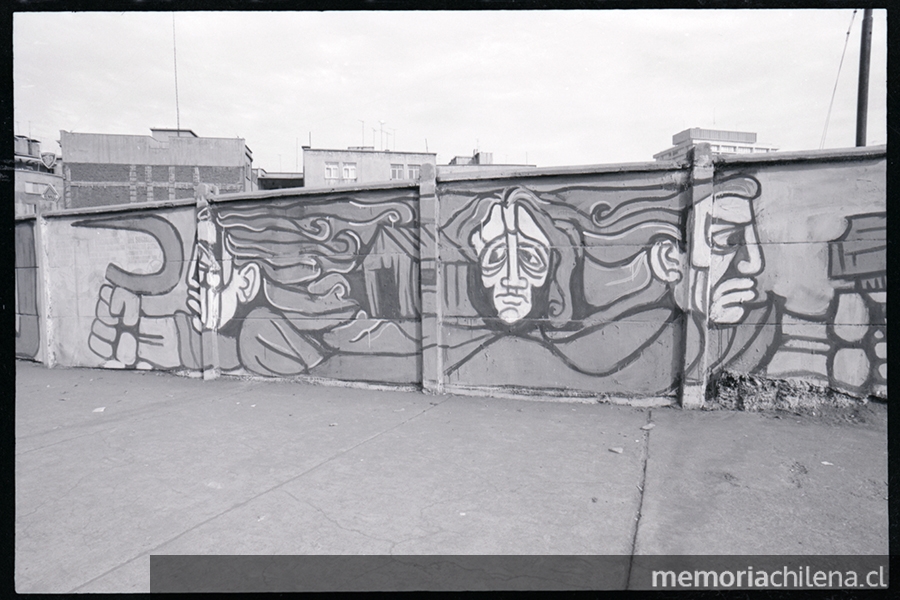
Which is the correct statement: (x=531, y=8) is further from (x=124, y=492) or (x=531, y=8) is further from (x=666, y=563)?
(x=124, y=492)

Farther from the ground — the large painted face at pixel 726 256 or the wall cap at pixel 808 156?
the wall cap at pixel 808 156

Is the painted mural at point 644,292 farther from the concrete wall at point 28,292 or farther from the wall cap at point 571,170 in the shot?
the concrete wall at point 28,292

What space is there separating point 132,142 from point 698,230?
44.9m

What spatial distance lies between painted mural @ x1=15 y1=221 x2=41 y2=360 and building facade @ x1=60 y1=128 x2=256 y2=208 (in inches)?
1250

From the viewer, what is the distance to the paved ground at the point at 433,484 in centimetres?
265

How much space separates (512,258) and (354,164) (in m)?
39.8

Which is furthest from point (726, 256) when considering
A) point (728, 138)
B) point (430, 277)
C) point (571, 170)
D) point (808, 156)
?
point (728, 138)

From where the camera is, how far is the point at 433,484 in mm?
3408

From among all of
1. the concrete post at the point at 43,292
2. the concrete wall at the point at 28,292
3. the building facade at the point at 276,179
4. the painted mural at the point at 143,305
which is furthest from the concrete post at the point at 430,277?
the building facade at the point at 276,179

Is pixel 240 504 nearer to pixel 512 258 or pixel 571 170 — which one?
pixel 512 258

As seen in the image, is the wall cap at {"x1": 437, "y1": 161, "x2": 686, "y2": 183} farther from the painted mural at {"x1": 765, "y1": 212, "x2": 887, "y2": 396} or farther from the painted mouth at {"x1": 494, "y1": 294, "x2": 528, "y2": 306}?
the painted mural at {"x1": 765, "y1": 212, "x2": 887, "y2": 396}

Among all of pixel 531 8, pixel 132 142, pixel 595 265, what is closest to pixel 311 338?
pixel 595 265

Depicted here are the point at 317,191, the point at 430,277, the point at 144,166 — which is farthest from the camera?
the point at 144,166

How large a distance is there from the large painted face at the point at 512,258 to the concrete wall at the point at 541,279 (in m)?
0.02
